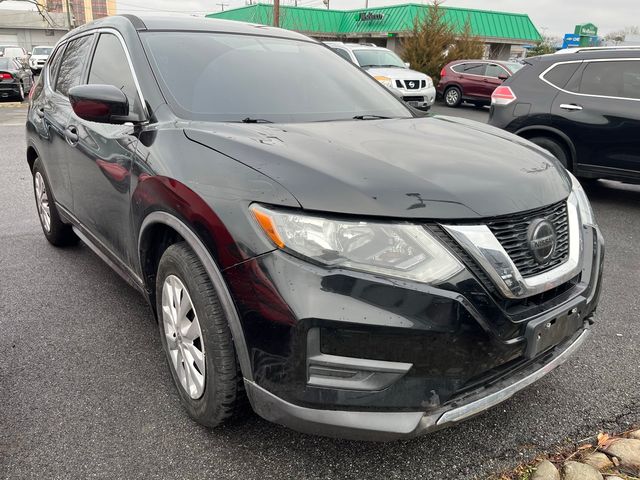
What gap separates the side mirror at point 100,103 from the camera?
2.45m

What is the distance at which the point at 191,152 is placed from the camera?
214 cm

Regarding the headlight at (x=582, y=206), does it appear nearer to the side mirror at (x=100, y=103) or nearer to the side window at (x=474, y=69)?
the side mirror at (x=100, y=103)

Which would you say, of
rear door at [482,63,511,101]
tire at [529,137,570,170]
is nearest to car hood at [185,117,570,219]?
tire at [529,137,570,170]

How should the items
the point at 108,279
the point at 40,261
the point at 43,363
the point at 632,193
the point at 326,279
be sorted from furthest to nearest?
the point at 632,193, the point at 40,261, the point at 108,279, the point at 43,363, the point at 326,279

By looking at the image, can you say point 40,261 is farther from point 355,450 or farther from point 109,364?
point 355,450

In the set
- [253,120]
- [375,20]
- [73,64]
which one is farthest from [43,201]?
[375,20]

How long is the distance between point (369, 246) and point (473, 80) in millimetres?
18757

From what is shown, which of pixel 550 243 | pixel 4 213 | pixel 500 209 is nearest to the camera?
pixel 500 209

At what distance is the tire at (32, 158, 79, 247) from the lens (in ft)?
13.5

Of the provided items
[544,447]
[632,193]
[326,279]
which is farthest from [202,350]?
[632,193]

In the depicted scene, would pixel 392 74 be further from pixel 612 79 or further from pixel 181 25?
pixel 181 25

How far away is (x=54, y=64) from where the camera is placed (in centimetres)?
421

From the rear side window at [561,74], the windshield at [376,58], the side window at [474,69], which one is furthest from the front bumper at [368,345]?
the side window at [474,69]

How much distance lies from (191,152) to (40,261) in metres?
2.65
